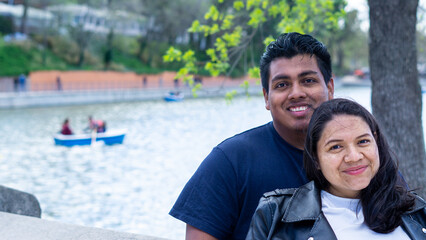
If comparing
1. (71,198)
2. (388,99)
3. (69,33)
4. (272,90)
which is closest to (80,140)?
(71,198)

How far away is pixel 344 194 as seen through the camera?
1935 millimetres

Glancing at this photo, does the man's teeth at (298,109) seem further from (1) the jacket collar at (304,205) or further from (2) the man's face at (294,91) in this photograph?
(1) the jacket collar at (304,205)

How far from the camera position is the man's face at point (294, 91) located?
2211mm

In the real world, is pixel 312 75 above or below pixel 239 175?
above

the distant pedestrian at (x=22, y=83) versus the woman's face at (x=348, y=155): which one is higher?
the woman's face at (x=348, y=155)

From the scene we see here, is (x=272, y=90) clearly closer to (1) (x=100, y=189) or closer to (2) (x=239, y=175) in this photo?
(2) (x=239, y=175)

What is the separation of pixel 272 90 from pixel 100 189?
14198 mm

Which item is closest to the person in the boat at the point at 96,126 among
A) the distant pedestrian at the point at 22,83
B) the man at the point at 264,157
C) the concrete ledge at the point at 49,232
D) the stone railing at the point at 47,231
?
the distant pedestrian at the point at 22,83

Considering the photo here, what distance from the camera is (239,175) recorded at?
6.81 feet

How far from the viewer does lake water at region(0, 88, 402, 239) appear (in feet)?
44.0

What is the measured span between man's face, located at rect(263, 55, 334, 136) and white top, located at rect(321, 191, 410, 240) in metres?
0.42

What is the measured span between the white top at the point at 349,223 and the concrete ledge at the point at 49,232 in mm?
1331

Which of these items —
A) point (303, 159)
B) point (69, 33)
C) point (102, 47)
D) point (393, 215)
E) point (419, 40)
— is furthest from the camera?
point (102, 47)

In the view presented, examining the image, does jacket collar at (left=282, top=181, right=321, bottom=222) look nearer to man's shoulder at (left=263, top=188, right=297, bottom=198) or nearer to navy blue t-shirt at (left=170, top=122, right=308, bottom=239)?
man's shoulder at (left=263, top=188, right=297, bottom=198)
